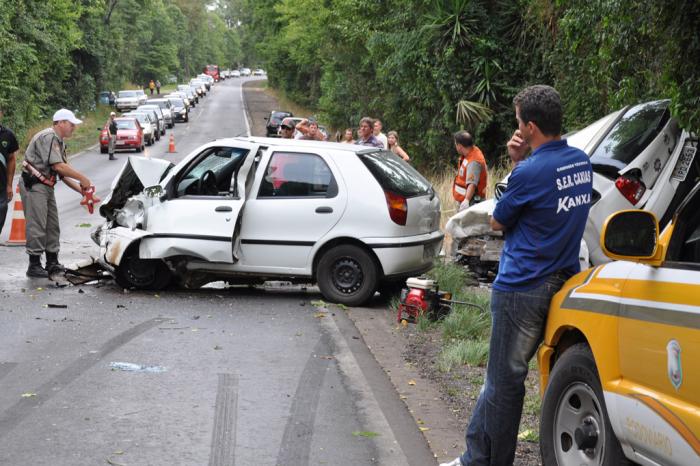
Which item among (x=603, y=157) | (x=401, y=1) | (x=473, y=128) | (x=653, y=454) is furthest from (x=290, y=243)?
(x=401, y=1)

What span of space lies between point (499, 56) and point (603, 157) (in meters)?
15.3

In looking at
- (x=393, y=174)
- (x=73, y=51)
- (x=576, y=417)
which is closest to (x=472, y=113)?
(x=393, y=174)

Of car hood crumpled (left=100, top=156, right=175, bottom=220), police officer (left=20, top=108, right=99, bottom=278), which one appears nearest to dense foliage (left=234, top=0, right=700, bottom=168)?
car hood crumpled (left=100, top=156, right=175, bottom=220)

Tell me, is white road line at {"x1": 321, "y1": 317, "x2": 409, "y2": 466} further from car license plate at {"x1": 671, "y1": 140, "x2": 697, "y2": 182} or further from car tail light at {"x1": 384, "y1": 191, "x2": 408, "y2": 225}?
car license plate at {"x1": 671, "y1": 140, "x2": 697, "y2": 182}

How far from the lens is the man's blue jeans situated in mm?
5031

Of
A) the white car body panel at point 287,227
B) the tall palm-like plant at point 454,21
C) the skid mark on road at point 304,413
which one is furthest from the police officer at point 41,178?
the tall palm-like plant at point 454,21

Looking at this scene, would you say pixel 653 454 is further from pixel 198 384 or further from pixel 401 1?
pixel 401 1

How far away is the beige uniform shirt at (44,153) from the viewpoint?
40.8 feet

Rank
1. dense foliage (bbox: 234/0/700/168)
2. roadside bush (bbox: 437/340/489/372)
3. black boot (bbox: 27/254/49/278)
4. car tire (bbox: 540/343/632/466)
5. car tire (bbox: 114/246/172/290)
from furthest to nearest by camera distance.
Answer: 1. black boot (bbox: 27/254/49/278)
2. car tire (bbox: 114/246/172/290)
3. dense foliage (bbox: 234/0/700/168)
4. roadside bush (bbox: 437/340/489/372)
5. car tire (bbox: 540/343/632/466)

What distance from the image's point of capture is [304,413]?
6.93 m

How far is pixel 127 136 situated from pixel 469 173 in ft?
117

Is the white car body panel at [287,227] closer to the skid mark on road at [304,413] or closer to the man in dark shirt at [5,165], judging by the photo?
the skid mark on road at [304,413]

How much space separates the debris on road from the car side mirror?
4.65 m

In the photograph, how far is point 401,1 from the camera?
2742 cm
